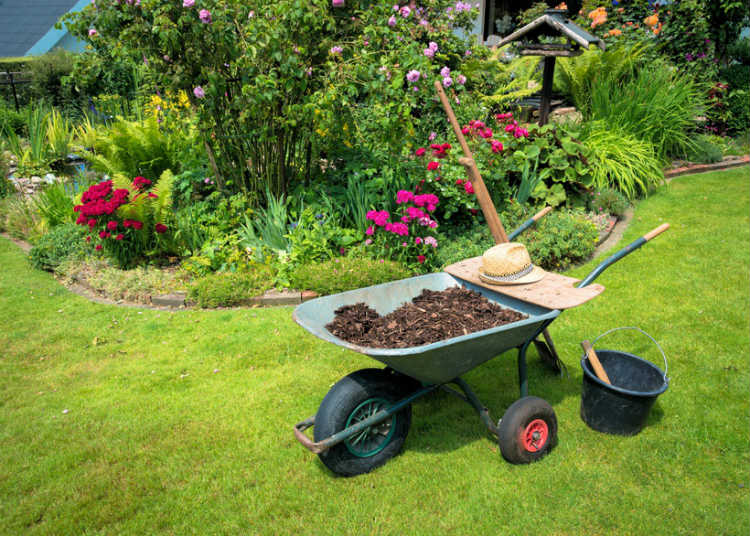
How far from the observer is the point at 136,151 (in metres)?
5.57

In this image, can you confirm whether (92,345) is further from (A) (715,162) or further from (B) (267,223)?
(A) (715,162)

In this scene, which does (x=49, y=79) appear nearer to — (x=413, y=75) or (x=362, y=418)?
(x=413, y=75)

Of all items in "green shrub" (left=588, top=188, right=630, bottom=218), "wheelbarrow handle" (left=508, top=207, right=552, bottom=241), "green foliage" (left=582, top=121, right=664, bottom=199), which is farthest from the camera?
"green foliage" (left=582, top=121, right=664, bottom=199)

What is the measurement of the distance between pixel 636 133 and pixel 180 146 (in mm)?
5454

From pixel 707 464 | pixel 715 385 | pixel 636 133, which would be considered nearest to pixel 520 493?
pixel 707 464

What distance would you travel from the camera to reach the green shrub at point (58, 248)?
201 inches

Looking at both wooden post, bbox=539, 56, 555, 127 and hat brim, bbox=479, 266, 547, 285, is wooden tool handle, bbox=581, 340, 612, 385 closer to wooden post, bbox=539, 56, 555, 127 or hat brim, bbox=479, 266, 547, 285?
hat brim, bbox=479, 266, 547, 285

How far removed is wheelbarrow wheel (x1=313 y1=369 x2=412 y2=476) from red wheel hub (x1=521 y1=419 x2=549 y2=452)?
56cm

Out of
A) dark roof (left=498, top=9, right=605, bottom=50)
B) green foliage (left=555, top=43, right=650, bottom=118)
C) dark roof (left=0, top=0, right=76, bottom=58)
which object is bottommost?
green foliage (left=555, top=43, right=650, bottom=118)

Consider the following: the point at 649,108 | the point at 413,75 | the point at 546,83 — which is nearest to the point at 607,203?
the point at 546,83

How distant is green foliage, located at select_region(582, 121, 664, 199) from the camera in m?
5.73

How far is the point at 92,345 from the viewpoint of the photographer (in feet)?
12.2

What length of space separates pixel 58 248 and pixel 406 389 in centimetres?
432

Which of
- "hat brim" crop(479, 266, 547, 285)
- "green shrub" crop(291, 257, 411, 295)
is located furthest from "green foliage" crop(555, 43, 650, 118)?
"hat brim" crop(479, 266, 547, 285)
